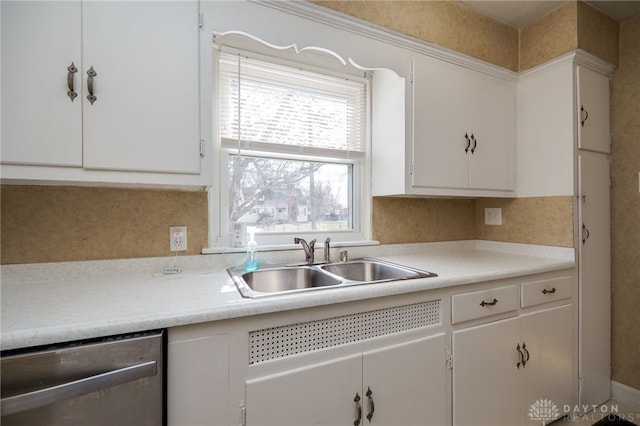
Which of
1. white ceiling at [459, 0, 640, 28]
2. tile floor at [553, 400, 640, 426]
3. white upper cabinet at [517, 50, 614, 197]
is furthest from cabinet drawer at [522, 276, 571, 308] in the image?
white ceiling at [459, 0, 640, 28]

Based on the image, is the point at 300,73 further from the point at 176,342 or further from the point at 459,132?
the point at 176,342

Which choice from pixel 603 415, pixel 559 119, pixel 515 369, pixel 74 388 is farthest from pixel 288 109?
pixel 603 415

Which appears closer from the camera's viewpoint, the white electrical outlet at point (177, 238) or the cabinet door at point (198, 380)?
the cabinet door at point (198, 380)

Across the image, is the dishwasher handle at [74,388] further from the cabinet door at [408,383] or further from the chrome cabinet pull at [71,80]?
the chrome cabinet pull at [71,80]

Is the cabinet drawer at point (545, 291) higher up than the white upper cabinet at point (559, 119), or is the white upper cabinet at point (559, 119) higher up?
the white upper cabinet at point (559, 119)

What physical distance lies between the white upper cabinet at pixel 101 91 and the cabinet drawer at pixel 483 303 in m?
1.35

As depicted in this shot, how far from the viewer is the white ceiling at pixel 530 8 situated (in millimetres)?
1906

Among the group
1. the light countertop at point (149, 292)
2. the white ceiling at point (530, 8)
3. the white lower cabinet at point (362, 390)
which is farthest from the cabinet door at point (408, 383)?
the white ceiling at point (530, 8)

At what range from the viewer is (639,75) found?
1.94 m

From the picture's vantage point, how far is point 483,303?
1486 mm

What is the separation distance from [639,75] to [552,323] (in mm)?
1730

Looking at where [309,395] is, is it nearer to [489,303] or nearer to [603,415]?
[489,303]

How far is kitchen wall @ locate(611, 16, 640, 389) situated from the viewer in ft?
6.39

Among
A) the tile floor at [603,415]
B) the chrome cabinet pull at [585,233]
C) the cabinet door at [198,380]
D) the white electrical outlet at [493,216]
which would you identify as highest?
the white electrical outlet at [493,216]
